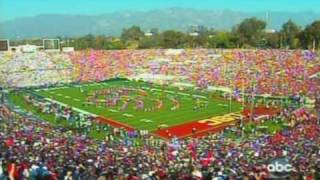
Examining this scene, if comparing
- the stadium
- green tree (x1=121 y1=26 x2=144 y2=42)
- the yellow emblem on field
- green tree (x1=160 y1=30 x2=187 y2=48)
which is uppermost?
green tree (x1=121 y1=26 x2=144 y2=42)

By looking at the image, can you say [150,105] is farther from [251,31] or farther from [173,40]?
[173,40]

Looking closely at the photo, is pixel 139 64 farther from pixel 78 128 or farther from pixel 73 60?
pixel 78 128

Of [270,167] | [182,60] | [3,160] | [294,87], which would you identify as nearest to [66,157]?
[3,160]

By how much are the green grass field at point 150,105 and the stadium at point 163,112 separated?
3.0 inches

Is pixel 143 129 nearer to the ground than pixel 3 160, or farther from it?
nearer to the ground

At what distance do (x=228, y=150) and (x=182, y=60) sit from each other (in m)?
43.6

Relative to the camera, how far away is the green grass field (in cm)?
3538

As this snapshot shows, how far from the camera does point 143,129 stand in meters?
32.1

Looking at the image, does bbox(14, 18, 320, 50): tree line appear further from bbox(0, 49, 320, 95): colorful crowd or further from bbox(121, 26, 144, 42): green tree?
bbox(121, 26, 144, 42): green tree

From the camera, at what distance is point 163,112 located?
38.2 m

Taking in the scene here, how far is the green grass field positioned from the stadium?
77 millimetres

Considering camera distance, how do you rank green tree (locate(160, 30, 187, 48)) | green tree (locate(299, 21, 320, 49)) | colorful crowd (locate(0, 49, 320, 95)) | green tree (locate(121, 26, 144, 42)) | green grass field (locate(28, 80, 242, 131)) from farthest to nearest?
green tree (locate(121, 26, 144, 42)) < green tree (locate(160, 30, 187, 48)) < green tree (locate(299, 21, 320, 49)) < colorful crowd (locate(0, 49, 320, 95)) < green grass field (locate(28, 80, 242, 131))

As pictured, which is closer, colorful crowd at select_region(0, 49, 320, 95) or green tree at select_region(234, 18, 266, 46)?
colorful crowd at select_region(0, 49, 320, 95)

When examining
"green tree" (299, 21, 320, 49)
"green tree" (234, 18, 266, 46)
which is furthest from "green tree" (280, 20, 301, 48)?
"green tree" (234, 18, 266, 46)
